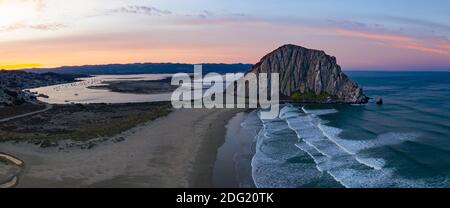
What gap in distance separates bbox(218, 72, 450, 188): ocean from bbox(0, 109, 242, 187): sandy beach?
2.86 m

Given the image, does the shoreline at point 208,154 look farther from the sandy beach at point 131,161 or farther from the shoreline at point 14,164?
the shoreline at point 14,164

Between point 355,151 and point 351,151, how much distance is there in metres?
0.28

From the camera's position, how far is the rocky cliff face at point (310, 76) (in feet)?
252

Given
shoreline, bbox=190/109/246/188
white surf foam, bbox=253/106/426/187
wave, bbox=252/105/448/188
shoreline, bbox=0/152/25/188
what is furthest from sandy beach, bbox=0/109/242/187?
white surf foam, bbox=253/106/426/187

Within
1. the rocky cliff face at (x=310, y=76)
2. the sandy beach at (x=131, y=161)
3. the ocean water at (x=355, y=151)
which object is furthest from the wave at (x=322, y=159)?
the rocky cliff face at (x=310, y=76)

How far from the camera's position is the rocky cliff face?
3024 inches

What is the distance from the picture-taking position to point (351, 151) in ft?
106

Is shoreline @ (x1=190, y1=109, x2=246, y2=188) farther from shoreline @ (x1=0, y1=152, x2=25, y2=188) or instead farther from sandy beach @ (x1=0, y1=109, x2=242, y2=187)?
shoreline @ (x1=0, y1=152, x2=25, y2=188)

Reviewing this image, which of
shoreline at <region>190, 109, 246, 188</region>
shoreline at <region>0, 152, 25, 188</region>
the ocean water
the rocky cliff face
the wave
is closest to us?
shoreline at <region>0, 152, 25, 188</region>

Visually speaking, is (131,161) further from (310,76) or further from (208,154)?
(310,76)

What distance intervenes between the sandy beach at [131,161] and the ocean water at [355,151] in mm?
3831

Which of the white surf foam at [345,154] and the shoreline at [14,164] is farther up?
the shoreline at [14,164]
